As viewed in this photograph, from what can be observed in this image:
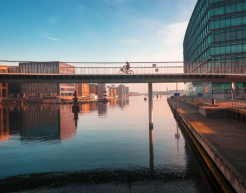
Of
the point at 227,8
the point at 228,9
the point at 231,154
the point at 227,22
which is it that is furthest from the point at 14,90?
the point at 231,154

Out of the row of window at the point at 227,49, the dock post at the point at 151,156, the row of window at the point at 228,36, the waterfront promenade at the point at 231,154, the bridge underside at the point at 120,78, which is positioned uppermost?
the row of window at the point at 228,36

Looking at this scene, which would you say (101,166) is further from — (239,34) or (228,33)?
(239,34)

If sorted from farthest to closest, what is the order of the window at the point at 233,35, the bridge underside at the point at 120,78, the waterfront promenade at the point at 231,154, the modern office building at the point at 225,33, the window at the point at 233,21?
1. the window at the point at 233,35
2. the window at the point at 233,21
3. the modern office building at the point at 225,33
4. the bridge underside at the point at 120,78
5. the waterfront promenade at the point at 231,154

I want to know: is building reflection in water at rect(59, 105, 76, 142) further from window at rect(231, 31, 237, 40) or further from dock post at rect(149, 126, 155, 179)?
window at rect(231, 31, 237, 40)

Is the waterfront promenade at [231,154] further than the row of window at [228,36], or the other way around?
the row of window at [228,36]

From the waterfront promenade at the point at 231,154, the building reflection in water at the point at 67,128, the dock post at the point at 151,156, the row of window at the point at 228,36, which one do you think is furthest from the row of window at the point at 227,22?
the waterfront promenade at the point at 231,154

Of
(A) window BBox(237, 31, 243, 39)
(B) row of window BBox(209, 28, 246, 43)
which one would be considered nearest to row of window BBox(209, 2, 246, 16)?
(B) row of window BBox(209, 28, 246, 43)

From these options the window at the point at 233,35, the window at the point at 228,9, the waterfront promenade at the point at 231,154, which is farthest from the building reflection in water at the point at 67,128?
the window at the point at 228,9

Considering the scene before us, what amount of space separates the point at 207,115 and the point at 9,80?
31.8 m

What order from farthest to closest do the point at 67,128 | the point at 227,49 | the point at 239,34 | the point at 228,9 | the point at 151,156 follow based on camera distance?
the point at 227,49 → the point at 228,9 → the point at 239,34 → the point at 67,128 → the point at 151,156

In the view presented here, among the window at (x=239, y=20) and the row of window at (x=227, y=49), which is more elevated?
the window at (x=239, y=20)

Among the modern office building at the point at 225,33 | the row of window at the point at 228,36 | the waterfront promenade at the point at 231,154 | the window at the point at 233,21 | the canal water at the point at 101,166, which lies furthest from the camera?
the window at the point at 233,21

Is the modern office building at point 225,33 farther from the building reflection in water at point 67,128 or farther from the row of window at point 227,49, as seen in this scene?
the building reflection in water at point 67,128

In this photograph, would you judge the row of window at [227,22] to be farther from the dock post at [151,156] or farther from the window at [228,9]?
the dock post at [151,156]
